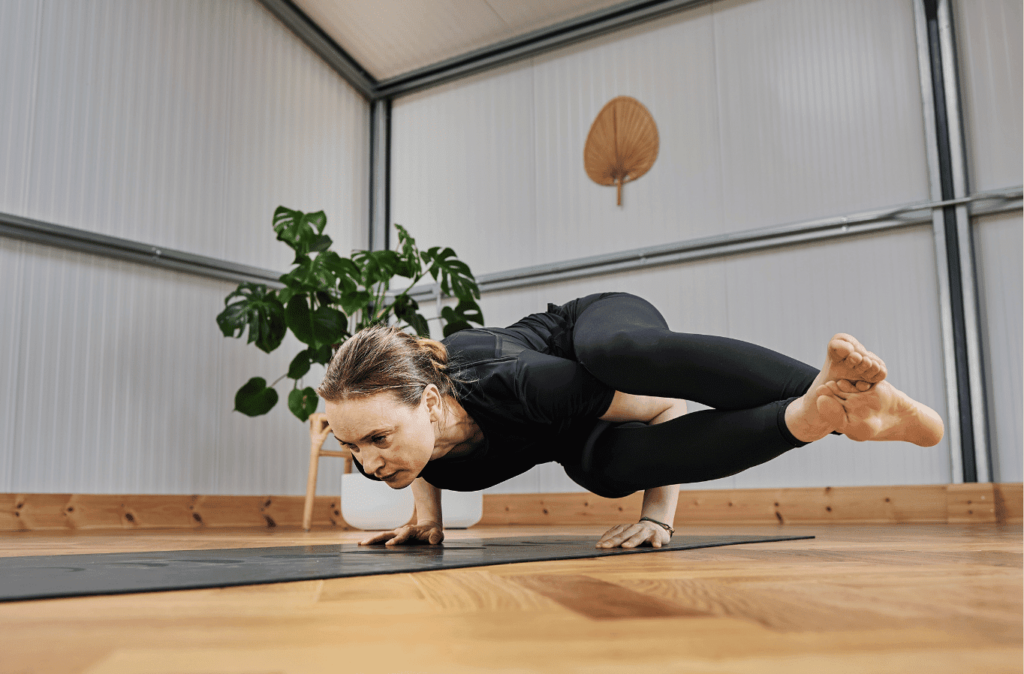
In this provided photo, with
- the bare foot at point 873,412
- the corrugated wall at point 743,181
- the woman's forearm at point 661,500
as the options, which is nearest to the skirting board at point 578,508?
the corrugated wall at point 743,181

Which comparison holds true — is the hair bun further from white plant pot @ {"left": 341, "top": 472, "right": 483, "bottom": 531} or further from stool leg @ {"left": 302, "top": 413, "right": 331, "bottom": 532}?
stool leg @ {"left": 302, "top": 413, "right": 331, "bottom": 532}

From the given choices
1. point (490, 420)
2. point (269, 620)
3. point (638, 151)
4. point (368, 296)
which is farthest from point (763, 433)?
point (638, 151)

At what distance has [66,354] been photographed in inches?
133

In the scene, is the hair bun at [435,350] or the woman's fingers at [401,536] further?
the woman's fingers at [401,536]

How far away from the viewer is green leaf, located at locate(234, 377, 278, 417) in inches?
142

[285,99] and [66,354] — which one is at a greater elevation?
[285,99]

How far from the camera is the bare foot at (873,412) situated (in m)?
1.14

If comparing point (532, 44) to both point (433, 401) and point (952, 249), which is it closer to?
point (952, 249)

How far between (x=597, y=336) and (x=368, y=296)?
7.40 feet

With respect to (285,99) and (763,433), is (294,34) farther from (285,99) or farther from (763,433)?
(763,433)

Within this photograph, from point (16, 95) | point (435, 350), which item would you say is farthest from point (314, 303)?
point (435, 350)

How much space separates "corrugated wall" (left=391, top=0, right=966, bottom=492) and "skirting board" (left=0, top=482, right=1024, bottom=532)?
0.37ft

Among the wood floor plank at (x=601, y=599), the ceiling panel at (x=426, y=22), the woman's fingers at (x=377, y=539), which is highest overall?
the ceiling panel at (x=426, y=22)

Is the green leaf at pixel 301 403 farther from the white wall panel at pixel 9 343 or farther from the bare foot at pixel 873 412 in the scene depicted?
the bare foot at pixel 873 412
